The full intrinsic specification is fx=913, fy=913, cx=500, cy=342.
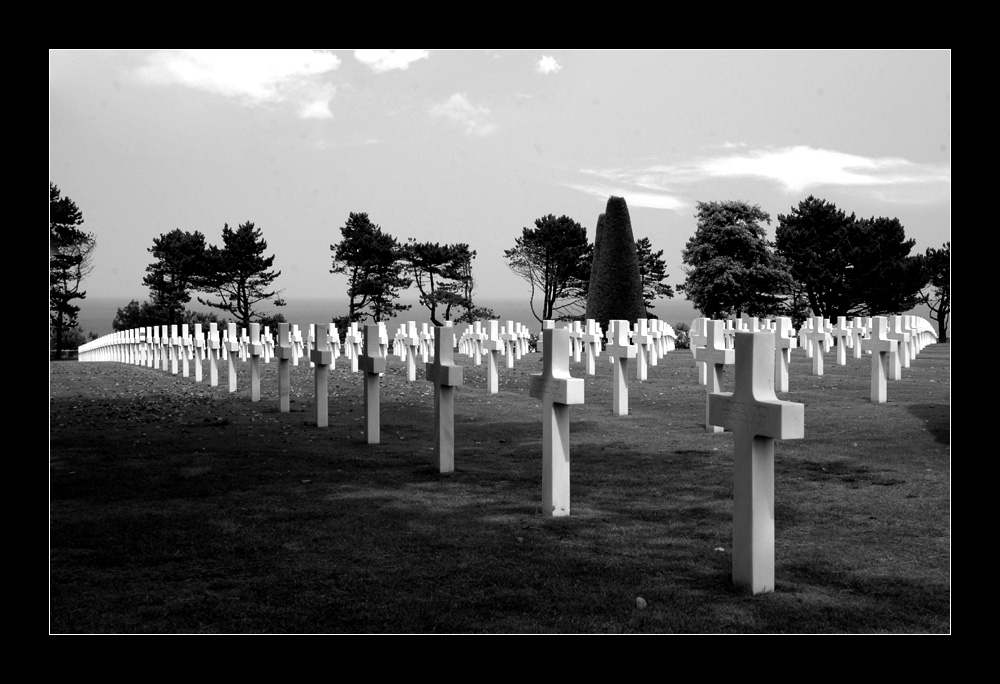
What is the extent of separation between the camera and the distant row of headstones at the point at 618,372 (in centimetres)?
484

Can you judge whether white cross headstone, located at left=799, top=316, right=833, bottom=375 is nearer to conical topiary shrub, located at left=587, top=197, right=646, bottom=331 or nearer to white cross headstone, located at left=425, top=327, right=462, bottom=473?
white cross headstone, located at left=425, top=327, right=462, bottom=473

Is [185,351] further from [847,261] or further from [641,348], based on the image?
[847,261]

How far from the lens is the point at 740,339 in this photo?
16.4 feet

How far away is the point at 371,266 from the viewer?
5303 centimetres

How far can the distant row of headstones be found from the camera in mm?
4836

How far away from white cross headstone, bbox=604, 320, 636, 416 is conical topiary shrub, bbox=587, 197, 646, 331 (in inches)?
1025

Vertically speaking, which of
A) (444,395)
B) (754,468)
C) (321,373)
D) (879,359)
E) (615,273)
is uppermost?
(615,273)

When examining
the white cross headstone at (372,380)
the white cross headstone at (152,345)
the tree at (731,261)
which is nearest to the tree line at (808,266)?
the tree at (731,261)

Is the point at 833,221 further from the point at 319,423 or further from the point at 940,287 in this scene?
the point at 319,423

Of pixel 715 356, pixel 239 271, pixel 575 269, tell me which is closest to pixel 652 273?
pixel 575 269

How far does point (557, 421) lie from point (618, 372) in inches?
261

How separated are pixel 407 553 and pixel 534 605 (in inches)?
52.0

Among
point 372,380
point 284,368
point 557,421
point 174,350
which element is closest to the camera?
point 557,421

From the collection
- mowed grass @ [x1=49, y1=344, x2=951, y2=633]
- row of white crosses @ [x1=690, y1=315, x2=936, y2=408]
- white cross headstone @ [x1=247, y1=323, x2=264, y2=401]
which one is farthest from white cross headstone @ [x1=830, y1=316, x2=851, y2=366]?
white cross headstone @ [x1=247, y1=323, x2=264, y2=401]
